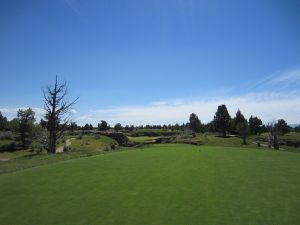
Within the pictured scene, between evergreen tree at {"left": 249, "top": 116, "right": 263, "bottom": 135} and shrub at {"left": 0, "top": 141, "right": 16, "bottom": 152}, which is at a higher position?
evergreen tree at {"left": 249, "top": 116, "right": 263, "bottom": 135}

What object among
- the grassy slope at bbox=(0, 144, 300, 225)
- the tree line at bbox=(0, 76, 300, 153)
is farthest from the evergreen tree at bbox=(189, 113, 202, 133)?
the grassy slope at bbox=(0, 144, 300, 225)

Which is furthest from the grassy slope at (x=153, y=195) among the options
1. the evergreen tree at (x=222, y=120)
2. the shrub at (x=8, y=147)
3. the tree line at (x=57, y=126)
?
the evergreen tree at (x=222, y=120)

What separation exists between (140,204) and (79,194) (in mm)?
2246

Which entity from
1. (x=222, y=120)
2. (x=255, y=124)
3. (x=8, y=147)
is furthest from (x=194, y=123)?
(x=8, y=147)

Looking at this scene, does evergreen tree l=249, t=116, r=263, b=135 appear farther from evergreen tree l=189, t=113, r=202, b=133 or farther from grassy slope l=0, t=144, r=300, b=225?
grassy slope l=0, t=144, r=300, b=225

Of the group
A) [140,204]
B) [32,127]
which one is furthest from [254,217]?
[32,127]

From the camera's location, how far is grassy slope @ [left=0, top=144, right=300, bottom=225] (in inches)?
280

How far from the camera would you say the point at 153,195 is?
909 centimetres

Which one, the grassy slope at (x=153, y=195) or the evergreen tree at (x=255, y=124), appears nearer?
the grassy slope at (x=153, y=195)

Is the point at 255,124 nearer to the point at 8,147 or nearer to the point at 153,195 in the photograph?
the point at 8,147

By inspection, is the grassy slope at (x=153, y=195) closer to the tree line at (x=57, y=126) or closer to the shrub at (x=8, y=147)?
the tree line at (x=57, y=126)

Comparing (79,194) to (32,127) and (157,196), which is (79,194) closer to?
(157,196)

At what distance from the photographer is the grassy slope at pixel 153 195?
7.11 metres

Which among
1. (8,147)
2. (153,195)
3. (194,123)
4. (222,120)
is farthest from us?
(194,123)
